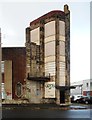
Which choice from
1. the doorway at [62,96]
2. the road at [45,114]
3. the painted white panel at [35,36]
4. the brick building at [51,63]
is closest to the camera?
the road at [45,114]

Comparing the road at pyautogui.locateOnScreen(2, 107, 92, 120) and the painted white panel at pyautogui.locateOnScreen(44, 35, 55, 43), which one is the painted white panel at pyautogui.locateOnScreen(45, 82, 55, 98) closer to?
the painted white panel at pyautogui.locateOnScreen(44, 35, 55, 43)

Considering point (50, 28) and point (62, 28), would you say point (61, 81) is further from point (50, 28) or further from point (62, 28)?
point (50, 28)

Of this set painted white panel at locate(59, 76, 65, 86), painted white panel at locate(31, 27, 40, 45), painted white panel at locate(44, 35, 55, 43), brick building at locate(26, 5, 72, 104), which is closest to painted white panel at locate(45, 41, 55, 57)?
brick building at locate(26, 5, 72, 104)

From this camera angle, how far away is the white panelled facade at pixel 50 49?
45.8m

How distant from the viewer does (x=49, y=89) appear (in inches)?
1810

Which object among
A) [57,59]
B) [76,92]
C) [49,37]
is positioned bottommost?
[76,92]

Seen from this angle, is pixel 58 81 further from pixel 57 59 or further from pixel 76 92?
pixel 76 92

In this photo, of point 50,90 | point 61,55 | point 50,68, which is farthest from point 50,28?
point 50,90

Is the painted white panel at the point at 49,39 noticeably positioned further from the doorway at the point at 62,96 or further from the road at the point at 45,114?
the road at the point at 45,114

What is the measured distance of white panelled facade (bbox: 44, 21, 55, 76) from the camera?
45.8 metres

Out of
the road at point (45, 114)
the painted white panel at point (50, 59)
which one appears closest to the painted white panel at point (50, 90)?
the painted white panel at point (50, 59)

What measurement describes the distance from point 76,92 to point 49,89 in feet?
143

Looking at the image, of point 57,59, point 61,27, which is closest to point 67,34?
point 61,27

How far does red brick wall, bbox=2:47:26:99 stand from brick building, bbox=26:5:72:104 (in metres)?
0.71
